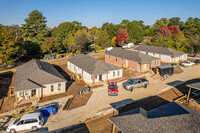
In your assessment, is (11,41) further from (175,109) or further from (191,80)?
(191,80)

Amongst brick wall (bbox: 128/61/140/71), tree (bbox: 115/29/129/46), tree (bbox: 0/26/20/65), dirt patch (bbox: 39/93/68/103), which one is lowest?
dirt patch (bbox: 39/93/68/103)

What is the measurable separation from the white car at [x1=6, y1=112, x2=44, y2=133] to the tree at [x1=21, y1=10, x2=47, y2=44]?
48.2m

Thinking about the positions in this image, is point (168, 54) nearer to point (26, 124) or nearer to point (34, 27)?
point (26, 124)

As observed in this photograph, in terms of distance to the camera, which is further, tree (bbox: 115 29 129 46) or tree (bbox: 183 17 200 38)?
tree (bbox: 183 17 200 38)

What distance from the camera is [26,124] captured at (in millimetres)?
15719

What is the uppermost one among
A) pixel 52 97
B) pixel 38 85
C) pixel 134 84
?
pixel 38 85

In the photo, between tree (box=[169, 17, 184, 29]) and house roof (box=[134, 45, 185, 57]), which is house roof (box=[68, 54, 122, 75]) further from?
tree (box=[169, 17, 184, 29])

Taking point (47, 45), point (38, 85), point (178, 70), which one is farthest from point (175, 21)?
point (38, 85)

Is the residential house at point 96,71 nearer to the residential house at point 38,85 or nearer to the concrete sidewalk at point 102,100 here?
the concrete sidewalk at point 102,100

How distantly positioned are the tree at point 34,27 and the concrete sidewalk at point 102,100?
45.3 metres

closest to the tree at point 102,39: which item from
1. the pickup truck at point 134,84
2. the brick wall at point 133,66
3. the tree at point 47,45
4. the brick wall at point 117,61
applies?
the brick wall at point 117,61

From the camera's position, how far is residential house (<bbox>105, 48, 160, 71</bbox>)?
126 ft

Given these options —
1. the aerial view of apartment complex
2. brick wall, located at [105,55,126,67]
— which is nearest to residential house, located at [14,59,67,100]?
the aerial view of apartment complex

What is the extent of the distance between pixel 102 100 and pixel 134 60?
2019 centimetres
